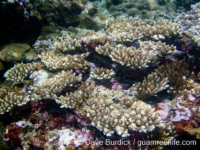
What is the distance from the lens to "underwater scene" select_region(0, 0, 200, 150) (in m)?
2.93

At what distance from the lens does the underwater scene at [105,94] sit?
2.93 meters

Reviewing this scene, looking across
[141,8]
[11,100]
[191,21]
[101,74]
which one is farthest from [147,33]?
[11,100]

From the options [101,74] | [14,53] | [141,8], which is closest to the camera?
[101,74]

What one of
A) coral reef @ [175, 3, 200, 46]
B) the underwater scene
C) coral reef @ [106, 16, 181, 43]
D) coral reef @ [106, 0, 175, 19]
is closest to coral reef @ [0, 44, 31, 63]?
the underwater scene

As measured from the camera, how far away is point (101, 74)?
3852 mm

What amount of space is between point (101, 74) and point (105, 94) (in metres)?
0.67

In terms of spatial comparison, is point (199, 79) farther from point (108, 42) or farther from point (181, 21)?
point (181, 21)

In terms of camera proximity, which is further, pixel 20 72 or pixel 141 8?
pixel 141 8

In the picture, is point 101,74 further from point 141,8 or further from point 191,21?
point 141,8

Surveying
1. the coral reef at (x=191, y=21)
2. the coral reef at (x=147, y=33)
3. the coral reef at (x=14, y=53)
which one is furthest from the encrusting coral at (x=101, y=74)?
the coral reef at (x=191, y=21)

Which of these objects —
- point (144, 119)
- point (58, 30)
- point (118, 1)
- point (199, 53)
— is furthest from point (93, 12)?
point (144, 119)

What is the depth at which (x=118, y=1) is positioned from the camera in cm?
915

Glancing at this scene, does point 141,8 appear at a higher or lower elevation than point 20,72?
higher

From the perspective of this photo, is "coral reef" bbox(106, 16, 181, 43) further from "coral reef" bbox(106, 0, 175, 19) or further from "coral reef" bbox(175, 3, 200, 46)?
"coral reef" bbox(106, 0, 175, 19)
